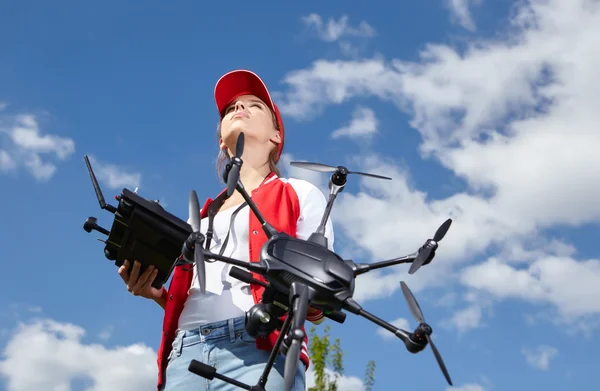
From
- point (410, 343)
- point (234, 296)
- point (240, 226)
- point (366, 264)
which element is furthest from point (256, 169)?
point (410, 343)

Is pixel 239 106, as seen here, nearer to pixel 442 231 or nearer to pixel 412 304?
pixel 442 231

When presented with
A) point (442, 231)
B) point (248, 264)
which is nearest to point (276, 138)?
point (442, 231)

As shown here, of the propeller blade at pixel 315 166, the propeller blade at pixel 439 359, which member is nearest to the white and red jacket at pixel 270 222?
the propeller blade at pixel 315 166

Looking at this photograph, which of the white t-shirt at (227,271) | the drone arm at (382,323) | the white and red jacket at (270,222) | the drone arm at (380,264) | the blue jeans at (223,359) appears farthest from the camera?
the white and red jacket at (270,222)

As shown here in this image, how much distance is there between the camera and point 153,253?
290 cm

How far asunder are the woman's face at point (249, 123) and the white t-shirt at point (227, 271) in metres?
0.45

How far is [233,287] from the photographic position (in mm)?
3154

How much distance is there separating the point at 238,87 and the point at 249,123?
11.9 inches

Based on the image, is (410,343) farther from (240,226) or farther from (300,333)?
(240,226)

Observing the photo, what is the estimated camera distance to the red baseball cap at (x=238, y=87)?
4.04 m

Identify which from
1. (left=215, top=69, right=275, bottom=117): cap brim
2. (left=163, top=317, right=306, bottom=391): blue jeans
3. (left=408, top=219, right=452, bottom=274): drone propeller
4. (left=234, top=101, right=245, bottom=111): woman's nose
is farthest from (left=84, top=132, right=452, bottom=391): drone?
(left=215, top=69, right=275, bottom=117): cap brim

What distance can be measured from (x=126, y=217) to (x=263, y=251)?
0.98 metres

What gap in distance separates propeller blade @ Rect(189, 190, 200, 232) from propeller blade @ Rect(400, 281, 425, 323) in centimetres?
68

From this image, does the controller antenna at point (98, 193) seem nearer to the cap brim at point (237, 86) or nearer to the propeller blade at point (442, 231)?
A: the cap brim at point (237, 86)
